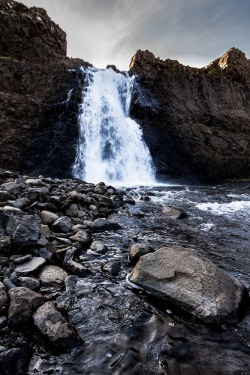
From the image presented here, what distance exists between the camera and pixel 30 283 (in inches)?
183

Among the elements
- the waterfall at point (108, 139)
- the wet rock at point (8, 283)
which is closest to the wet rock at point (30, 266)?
the wet rock at point (8, 283)

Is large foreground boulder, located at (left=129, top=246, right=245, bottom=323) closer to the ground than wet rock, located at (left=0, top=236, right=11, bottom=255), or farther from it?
closer to the ground

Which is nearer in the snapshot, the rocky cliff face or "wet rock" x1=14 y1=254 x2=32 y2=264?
"wet rock" x1=14 y1=254 x2=32 y2=264

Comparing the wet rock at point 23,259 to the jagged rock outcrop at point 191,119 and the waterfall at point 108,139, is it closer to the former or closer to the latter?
the waterfall at point 108,139

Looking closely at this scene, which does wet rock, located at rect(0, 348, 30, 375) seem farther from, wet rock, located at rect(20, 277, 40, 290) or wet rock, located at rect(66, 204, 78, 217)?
wet rock, located at rect(66, 204, 78, 217)

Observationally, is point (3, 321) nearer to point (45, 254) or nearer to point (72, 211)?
point (45, 254)

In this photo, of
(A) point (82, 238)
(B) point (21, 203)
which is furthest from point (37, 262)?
(B) point (21, 203)

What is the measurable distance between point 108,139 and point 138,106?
603 centimetres

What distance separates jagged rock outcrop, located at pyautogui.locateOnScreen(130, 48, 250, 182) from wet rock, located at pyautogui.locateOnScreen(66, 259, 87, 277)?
2174 centimetres

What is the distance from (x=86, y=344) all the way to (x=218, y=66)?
4415 cm

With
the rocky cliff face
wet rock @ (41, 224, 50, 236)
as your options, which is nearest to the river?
wet rock @ (41, 224, 50, 236)

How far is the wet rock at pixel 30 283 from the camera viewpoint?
15.0 feet

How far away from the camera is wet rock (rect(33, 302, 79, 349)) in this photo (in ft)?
11.7

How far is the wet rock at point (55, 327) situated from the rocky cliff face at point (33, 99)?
1875 centimetres
